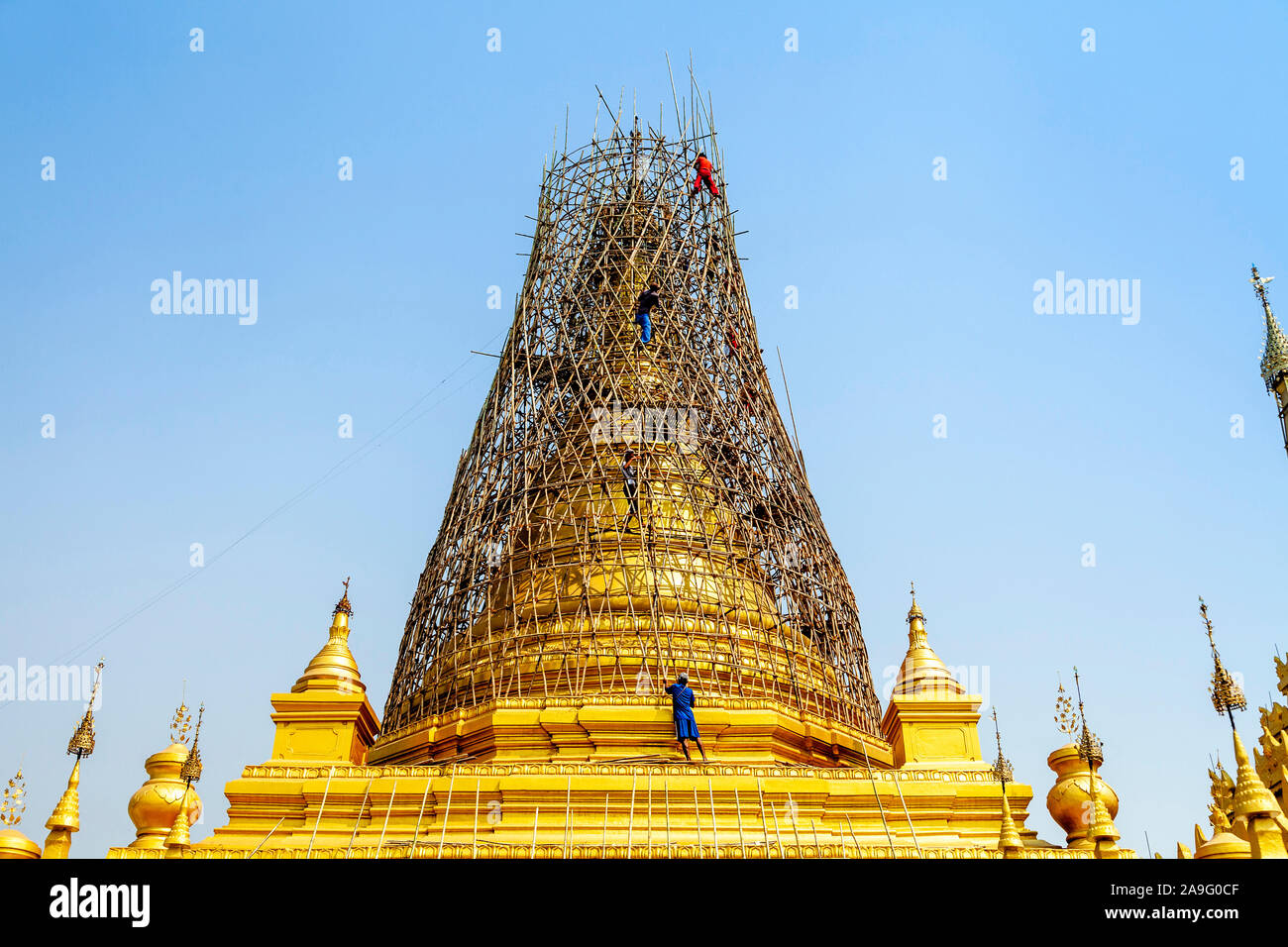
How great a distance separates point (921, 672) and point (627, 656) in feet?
23.0

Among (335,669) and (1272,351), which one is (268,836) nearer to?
(335,669)

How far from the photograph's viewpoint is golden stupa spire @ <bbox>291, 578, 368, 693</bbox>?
29.3 metres

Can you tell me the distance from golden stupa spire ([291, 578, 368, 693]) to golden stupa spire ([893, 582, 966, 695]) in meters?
13.3

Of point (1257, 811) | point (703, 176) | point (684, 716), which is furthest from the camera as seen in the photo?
point (703, 176)

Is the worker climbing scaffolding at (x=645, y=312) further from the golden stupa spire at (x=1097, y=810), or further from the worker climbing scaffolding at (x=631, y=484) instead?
the golden stupa spire at (x=1097, y=810)

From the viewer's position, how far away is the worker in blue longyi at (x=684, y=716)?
24.3 metres

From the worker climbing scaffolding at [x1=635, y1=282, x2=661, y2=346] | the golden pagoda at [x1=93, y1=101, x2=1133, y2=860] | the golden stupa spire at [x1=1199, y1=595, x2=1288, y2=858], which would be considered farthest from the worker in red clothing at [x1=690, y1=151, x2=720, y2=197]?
the golden stupa spire at [x1=1199, y1=595, x2=1288, y2=858]

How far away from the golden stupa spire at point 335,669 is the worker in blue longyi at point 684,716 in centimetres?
924

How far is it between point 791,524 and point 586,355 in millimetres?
7408

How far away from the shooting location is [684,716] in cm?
2439

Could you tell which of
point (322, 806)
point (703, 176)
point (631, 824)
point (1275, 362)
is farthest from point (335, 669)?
point (1275, 362)

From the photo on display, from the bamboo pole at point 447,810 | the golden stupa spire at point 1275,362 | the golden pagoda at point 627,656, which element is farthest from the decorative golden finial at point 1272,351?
the bamboo pole at point 447,810

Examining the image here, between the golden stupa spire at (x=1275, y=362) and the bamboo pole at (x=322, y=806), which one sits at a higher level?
the golden stupa spire at (x=1275, y=362)
